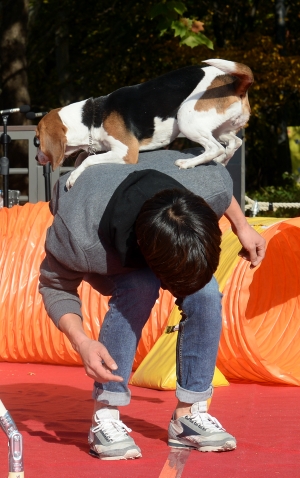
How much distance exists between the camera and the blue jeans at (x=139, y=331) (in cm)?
259

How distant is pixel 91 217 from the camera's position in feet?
8.22

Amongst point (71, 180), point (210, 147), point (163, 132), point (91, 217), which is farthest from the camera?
point (163, 132)

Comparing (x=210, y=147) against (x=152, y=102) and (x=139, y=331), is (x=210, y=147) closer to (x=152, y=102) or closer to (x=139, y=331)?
(x=152, y=102)

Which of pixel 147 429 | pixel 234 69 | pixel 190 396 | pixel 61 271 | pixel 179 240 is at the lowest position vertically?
pixel 147 429

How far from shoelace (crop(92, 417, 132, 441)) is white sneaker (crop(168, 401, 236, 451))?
7.5 inches

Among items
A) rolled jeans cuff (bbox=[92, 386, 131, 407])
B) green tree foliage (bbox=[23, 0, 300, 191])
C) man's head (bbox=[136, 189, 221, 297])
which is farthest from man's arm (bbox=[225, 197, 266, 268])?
green tree foliage (bbox=[23, 0, 300, 191])

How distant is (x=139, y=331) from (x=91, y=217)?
0.43 metres

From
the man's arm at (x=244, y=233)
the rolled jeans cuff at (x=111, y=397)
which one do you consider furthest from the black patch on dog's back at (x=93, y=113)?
the rolled jeans cuff at (x=111, y=397)

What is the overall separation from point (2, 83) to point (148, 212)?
11696 mm

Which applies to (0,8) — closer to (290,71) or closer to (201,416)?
(290,71)

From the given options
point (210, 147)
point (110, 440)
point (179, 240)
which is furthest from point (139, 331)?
point (210, 147)

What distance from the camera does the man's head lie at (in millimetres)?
2289

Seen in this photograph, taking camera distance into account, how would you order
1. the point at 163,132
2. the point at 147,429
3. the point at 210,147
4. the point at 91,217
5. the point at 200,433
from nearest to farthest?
the point at 91,217 → the point at 200,433 → the point at 147,429 → the point at 210,147 → the point at 163,132

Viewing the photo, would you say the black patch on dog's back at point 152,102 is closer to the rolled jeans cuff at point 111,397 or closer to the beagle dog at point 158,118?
the beagle dog at point 158,118
